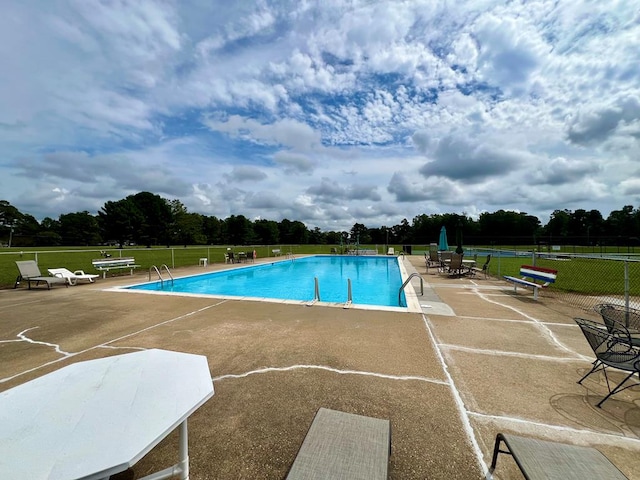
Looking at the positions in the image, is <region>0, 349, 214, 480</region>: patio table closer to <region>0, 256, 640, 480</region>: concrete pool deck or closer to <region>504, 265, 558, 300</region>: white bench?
<region>0, 256, 640, 480</region>: concrete pool deck

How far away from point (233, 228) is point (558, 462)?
84.1 meters

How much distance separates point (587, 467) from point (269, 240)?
87.9 meters

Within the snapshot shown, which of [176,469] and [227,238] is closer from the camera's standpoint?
[176,469]

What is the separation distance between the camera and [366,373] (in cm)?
352

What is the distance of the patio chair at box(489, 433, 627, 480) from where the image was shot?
1.58 metres

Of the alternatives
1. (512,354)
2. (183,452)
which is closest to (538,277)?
(512,354)

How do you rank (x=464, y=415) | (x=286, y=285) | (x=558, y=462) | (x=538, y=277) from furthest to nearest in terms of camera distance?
(x=286, y=285), (x=538, y=277), (x=464, y=415), (x=558, y=462)

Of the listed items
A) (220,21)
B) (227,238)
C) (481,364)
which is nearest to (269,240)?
(227,238)

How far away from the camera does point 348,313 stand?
635 centimetres

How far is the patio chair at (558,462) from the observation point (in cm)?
158

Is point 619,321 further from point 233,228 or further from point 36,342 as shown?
point 233,228

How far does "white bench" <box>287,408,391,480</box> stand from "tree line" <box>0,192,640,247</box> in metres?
50.7

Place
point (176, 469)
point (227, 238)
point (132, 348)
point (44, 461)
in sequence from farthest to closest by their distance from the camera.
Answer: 1. point (227, 238)
2. point (132, 348)
3. point (176, 469)
4. point (44, 461)

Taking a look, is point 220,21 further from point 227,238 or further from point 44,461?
point 227,238
